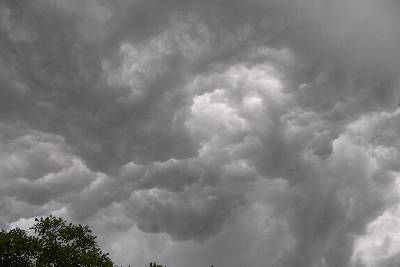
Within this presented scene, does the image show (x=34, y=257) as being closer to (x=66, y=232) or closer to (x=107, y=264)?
(x=66, y=232)

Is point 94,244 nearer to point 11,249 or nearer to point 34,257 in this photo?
point 34,257

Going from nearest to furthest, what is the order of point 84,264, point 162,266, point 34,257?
point 84,264 → point 34,257 → point 162,266

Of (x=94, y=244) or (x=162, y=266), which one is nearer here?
(x=94, y=244)

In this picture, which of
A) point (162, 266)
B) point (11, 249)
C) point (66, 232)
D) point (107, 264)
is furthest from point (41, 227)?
point (162, 266)

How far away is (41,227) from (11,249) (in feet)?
25.1

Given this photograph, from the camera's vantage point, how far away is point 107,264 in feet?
181

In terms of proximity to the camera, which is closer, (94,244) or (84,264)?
(84,264)

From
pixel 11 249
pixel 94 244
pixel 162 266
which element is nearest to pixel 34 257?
pixel 11 249

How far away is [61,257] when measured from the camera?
5516 cm

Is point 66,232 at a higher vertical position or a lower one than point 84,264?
higher

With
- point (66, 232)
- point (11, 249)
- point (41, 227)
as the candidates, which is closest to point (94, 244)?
point (66, 232)

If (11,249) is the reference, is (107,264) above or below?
below

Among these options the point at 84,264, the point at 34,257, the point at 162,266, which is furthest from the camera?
the point at 162,266

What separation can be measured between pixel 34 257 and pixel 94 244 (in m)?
9.54
